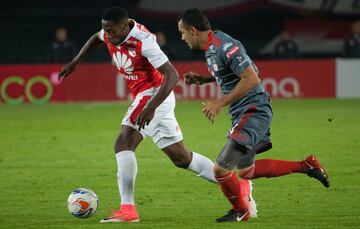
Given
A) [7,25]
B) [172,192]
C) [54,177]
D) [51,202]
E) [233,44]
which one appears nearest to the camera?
[233,44]

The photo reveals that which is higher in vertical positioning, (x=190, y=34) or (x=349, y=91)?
(x=190, y=34)

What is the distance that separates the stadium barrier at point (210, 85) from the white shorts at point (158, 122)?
15305 millimetres

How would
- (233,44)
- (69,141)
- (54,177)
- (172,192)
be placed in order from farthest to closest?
(69,141), (54,177), (172,192), (233,44)

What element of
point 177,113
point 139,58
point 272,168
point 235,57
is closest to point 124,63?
point 139,58

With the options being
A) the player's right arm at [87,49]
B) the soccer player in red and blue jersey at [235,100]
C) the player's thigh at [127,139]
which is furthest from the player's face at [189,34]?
the player's right arm at [87,49]

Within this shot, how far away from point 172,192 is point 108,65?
14.2 metres

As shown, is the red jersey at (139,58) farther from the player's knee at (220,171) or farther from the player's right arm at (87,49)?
the player's knee at (220,171)

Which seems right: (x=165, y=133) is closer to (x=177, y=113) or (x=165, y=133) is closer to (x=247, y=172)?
(x=247, y=172)

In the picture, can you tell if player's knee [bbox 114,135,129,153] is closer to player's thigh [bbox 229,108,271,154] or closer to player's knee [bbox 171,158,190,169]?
player's knee [bbox 171,158,190,169]

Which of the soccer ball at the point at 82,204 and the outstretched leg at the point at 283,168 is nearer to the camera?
the soccer ball at the point at 82,204

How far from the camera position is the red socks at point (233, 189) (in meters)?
8.12

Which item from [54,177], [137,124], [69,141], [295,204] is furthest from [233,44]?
[69,141]

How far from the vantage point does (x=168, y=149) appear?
28.8ft

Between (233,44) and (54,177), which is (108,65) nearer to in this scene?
(54,177)
